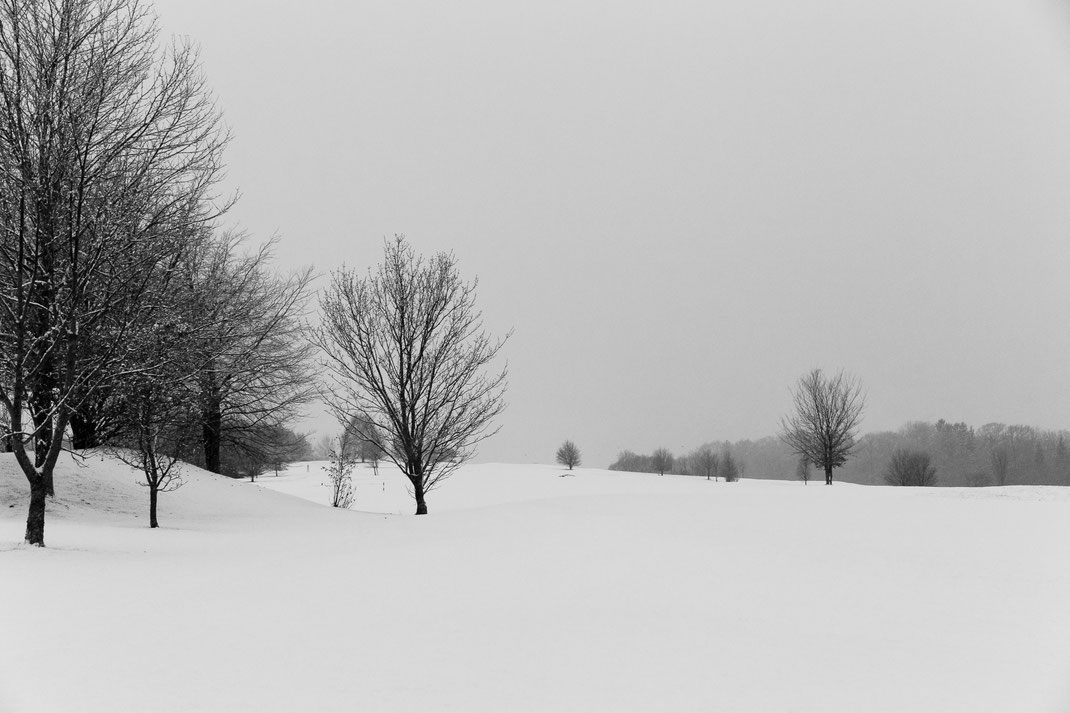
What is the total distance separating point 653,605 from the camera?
17.4ft

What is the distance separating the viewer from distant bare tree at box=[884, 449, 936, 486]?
37.9 meters

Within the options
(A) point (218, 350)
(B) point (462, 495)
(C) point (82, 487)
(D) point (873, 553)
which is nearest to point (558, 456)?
(B) point (462, 495)

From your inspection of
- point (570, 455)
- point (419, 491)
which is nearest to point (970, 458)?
point (570, 455)

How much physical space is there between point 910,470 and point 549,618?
4114 cm

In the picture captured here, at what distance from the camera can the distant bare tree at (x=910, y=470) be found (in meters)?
37.9

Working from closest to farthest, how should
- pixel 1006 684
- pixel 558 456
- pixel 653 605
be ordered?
pixel 1006 684 < pixel 653 605 < pixel 558 456

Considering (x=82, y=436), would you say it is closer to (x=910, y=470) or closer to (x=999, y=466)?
(x=910, y=470)

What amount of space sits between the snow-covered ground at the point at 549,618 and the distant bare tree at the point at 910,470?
106 ft

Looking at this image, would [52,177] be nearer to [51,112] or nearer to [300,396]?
[51,112]

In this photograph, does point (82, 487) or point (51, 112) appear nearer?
point (51, 112)

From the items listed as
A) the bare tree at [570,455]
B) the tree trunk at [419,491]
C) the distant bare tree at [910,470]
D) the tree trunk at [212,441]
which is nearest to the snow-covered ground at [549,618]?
the tree trunk at [419,491]

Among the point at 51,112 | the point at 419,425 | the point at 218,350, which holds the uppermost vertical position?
the point at 51,112

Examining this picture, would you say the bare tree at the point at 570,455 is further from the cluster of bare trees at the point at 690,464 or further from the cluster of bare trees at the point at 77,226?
the cluster of bare trees at the point at 77,226

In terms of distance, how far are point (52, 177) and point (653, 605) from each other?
9.65 m
